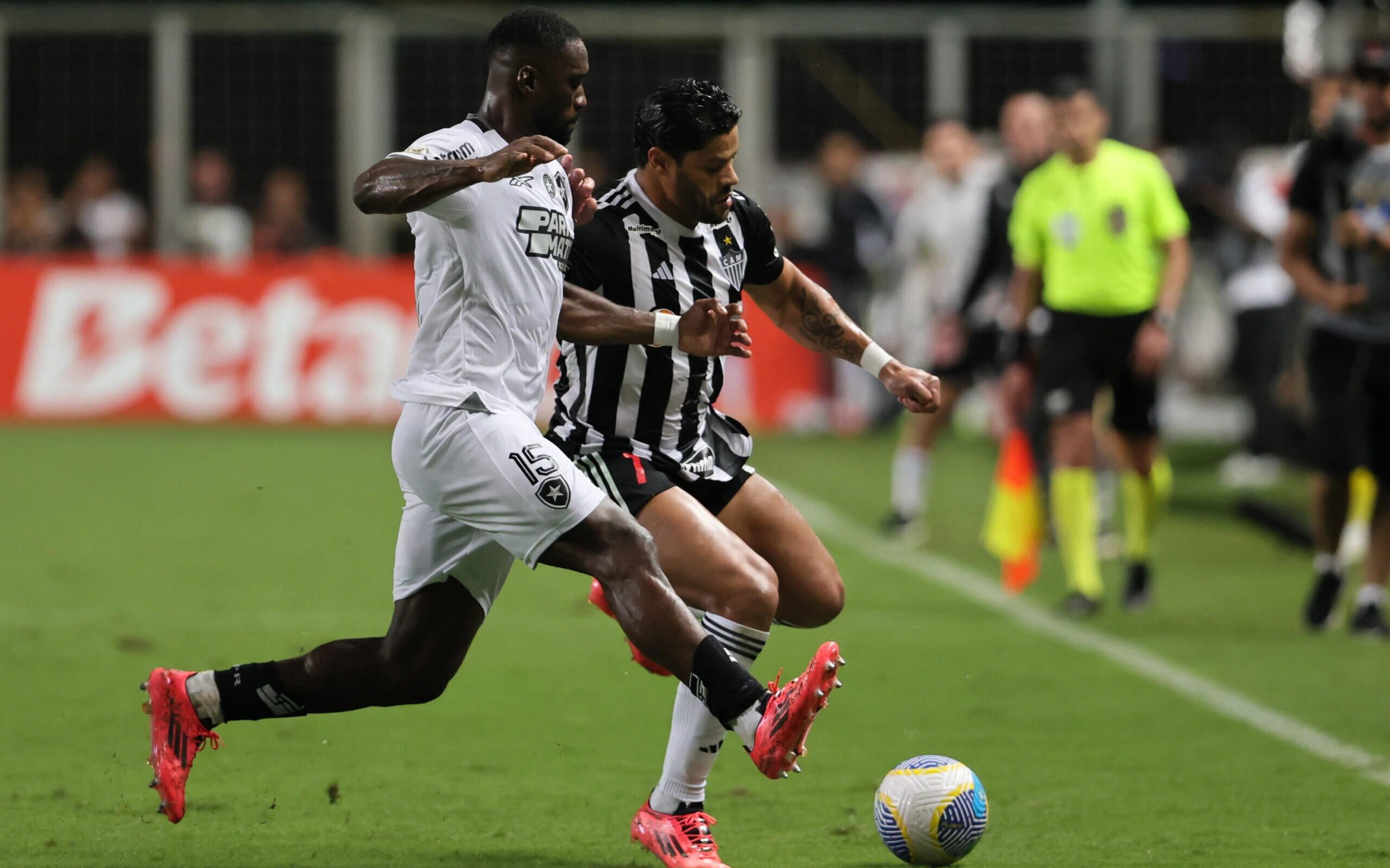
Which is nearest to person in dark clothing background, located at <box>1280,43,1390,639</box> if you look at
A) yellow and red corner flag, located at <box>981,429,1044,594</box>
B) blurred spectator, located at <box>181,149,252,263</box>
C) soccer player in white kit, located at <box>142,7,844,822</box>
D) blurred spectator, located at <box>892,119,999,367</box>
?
yellow and red corner flag, located at <box>981,429,1044,594</box>

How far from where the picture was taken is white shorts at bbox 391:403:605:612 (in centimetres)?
464

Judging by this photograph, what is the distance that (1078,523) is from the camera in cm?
913

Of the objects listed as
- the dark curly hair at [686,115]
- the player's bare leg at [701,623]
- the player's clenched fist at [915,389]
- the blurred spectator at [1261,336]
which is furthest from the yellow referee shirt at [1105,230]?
the player's bare leg at [701,623]

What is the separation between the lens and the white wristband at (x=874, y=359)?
5504mm

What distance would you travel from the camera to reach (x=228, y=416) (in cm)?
1756

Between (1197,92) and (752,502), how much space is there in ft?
51.7

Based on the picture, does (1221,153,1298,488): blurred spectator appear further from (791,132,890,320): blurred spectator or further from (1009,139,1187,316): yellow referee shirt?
(1009,139,1187,316): yellow referee shirt

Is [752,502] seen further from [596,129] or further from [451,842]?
[596,129]

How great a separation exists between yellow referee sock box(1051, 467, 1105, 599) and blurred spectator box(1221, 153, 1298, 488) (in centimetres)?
467

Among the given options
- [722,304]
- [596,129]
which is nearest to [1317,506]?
[722,304]

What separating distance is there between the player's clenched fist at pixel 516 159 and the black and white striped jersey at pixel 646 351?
803 millimetres

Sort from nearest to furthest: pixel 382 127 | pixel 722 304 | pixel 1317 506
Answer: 1. pixel 722 304
2. pixel 1317 506
3. pixel 382 127

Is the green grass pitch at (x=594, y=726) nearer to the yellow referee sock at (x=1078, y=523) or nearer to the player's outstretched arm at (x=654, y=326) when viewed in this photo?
the yellow referee sock at (x=1078, y=523)

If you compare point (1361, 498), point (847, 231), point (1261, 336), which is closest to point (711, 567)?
point (1361, 498)
